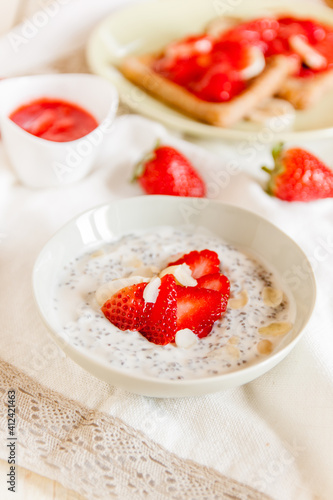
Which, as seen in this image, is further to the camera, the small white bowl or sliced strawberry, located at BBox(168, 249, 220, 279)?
the small white bowl

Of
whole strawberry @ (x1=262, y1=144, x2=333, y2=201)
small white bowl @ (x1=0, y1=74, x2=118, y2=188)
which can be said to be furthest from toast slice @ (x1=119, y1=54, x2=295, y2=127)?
whole strawberry @ (x1=262, y1=144, x2=333, y2=201)

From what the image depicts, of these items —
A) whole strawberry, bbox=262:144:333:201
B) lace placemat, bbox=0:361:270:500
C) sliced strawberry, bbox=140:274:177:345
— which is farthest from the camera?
whole strawberry, bbox=262:144:333:201

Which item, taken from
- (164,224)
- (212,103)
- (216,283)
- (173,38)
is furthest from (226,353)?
(173,38)

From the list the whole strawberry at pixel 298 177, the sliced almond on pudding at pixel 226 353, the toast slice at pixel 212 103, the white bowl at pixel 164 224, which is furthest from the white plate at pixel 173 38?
the sliced almond on pudding at pixel 226 353

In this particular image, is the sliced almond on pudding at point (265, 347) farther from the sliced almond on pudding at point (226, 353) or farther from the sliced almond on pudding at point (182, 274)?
the sliced almond on pudding at point (182, 274)

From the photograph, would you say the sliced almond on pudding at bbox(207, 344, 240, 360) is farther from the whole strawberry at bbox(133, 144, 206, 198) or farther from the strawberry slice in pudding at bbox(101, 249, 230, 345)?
the whole strawberry at bbox(133, 144, 206, 198)

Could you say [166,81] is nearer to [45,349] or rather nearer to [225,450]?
[45,349]
